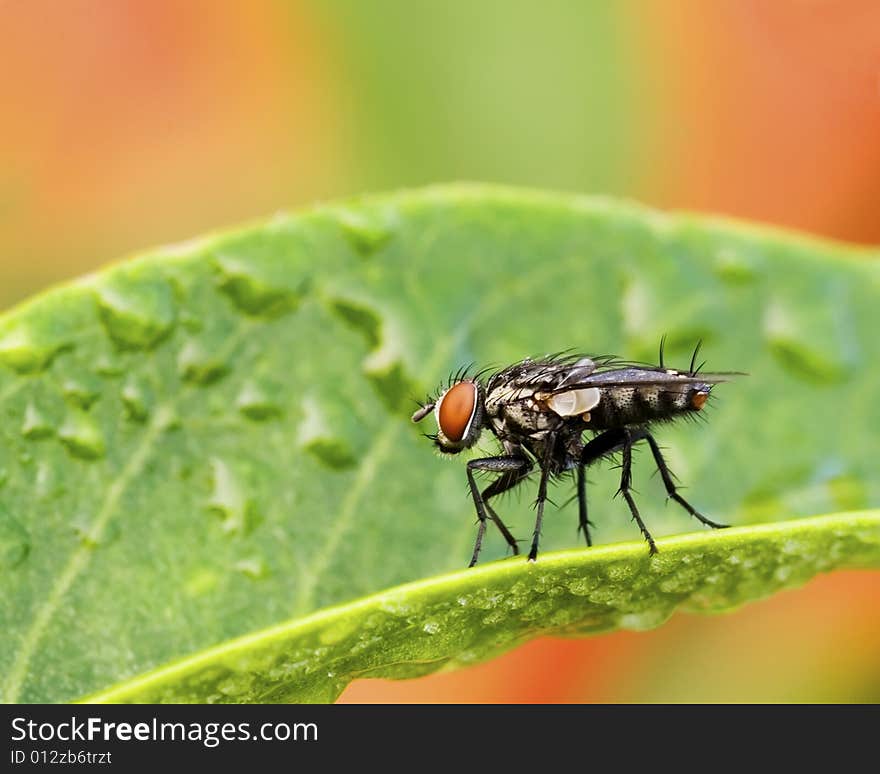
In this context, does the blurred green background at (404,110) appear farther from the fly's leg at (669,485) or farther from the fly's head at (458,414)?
the fly's leg at (669,485)

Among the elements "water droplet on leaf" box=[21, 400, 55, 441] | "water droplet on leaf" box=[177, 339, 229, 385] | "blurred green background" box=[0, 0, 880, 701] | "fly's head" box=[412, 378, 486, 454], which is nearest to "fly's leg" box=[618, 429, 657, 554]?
"fly's head" box=[412, 378, 486, 454]

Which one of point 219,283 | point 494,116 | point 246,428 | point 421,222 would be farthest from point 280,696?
point 494,116

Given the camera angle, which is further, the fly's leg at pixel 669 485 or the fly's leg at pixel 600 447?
the fly's leg at pixel 600 447

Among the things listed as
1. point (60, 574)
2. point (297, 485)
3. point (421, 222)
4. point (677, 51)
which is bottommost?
point (60, 574)

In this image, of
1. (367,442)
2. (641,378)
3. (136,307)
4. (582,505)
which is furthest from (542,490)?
(136,307)

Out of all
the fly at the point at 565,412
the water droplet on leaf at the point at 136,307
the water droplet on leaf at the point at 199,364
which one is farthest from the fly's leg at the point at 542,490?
the water droplet on leaf at the point at 136,307

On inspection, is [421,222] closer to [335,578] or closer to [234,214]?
[335,578]

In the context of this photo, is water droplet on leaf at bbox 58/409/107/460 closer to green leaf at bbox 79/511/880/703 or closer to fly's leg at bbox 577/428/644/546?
green leaf at bbox 79/511/880/703
